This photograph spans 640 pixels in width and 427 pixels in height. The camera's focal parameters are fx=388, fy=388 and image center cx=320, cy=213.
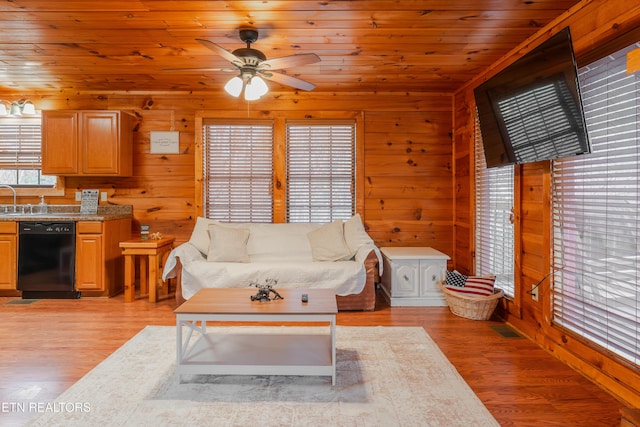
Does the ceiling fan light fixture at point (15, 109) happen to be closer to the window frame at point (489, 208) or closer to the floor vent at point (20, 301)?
the floor vent at point (20, 301)

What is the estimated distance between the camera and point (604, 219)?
7.78 feet

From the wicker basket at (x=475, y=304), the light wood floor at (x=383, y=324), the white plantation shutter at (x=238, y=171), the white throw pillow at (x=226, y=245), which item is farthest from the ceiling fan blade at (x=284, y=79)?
the wicker basket at (x=475, y=304)

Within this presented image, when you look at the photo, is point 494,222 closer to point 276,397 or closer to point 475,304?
point 475,304

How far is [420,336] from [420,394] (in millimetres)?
989

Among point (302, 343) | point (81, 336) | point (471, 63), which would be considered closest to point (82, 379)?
point (81, 336)

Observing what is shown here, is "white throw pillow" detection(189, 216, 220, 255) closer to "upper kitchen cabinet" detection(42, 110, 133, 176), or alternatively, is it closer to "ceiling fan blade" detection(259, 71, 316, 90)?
"upper kitchen cabinet" detection(42, 110, 133, 176)

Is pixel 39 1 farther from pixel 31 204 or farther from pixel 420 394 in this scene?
pixel 420 394

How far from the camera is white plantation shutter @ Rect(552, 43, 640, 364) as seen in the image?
7.09 ft

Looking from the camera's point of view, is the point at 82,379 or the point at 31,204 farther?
the point at 31,204

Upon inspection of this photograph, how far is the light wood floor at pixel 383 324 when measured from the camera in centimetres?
212

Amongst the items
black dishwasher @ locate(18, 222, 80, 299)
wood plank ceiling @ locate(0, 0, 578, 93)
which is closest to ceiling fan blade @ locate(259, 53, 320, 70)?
wood plank ceiling @ locate(0, 0, 578, 93)

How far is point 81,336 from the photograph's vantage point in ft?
10.4

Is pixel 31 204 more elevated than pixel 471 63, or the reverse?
pixel 471 63

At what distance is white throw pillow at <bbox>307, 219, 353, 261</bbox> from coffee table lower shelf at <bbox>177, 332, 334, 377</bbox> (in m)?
1.48
